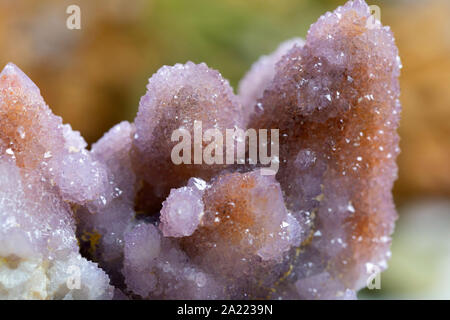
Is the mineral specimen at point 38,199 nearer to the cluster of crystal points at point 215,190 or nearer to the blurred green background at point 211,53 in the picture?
the cluster of crystal points at point 215,190

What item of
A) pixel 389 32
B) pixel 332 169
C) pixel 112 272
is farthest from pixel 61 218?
pixel 389 32

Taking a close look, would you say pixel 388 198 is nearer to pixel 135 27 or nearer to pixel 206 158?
pixel 206 158

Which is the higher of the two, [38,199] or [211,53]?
[211,53]

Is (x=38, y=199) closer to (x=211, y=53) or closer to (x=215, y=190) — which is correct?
(x=215, y=190)

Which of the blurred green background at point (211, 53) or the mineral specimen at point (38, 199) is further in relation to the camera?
the blurred green background at point (211, 53)

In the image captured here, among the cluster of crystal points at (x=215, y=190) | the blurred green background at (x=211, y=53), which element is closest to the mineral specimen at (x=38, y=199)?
the cluster of crystal points at (x=215, y=190)

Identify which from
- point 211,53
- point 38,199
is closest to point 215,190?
point 38,199
